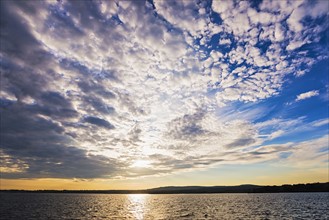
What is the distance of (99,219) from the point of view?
68062mm

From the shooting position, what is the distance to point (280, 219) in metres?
60.2

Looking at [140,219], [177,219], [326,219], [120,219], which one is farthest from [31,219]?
[326,219]

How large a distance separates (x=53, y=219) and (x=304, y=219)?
61.3 metres

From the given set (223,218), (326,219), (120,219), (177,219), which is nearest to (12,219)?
(120,219)

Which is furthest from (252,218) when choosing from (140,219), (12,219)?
(12,219)

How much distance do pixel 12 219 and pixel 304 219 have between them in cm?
7026

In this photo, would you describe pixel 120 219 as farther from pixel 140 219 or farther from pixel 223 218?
pixel 223 218

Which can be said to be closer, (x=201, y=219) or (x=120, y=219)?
(x=201, y=219)

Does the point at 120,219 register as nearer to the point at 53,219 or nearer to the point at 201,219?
the point at 53,219

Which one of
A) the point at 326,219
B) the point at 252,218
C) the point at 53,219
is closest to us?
the point at 326,219

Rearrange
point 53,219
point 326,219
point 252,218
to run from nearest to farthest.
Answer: point 326,219
point 252,218
point 53,219

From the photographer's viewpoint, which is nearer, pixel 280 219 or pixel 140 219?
pixel 280 219

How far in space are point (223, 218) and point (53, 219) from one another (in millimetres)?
43302

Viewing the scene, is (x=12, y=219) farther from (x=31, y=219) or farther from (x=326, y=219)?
(x=326, y=219)
